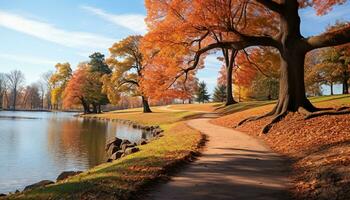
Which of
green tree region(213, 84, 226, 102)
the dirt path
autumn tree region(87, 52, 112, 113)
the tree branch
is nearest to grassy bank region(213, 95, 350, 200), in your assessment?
the dirt path

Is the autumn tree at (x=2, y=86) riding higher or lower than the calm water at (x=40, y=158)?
higher

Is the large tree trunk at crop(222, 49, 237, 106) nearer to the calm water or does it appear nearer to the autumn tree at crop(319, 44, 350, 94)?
the autumn tree at crop(319, 44, 350, 94)

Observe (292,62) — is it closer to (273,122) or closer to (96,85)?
(273,122)

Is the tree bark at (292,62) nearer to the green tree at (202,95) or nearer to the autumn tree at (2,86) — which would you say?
the green tree at (202,95)

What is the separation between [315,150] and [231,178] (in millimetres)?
4217

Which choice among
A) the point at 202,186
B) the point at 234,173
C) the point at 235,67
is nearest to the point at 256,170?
the point at 234,173

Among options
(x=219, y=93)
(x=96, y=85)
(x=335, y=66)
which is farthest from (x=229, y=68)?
(x=219, y=93)

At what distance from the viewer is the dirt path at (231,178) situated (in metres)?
7.82

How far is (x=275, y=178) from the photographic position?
934 cm

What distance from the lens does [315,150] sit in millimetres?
12102

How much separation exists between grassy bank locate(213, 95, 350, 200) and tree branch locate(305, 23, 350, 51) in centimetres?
337

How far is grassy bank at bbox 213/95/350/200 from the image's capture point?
7.80 m

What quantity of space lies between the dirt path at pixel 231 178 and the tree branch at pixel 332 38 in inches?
262

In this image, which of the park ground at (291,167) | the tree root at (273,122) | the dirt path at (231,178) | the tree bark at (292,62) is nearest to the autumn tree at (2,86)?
the tree bark at (292,62)
